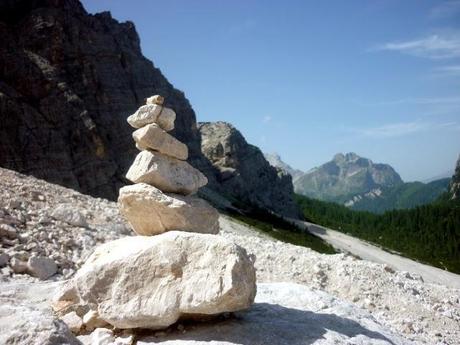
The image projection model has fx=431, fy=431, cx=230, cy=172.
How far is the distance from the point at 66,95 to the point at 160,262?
5900cm

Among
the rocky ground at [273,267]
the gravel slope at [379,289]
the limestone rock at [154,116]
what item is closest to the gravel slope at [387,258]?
the gravel slope at [379,289]

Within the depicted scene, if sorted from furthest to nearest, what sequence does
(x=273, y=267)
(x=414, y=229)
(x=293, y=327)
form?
(x=414, y=229) < (x=273, y=267) < (x=293, y=327)

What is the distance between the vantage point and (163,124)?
→ 516 inches

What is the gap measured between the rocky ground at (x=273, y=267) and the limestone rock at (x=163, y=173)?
4464 mm

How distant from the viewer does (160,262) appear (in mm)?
10414

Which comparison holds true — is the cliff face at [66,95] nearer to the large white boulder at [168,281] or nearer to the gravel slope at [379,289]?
the gravel slope at [379,289]

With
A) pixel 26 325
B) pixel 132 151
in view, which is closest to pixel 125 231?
pixel 26 325

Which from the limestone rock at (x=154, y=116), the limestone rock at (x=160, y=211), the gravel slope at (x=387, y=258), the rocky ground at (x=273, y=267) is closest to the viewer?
the limestone rock at (x=160, y=211)

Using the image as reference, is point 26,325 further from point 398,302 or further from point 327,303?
point 398,302

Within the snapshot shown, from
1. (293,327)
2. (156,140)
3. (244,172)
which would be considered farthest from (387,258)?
(156,140)

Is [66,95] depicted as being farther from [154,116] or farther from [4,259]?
[154,116]

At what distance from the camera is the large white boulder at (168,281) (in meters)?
9.79

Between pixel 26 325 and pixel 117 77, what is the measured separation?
7819 centimetres

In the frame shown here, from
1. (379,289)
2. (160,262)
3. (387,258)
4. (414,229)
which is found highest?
(160,262)
